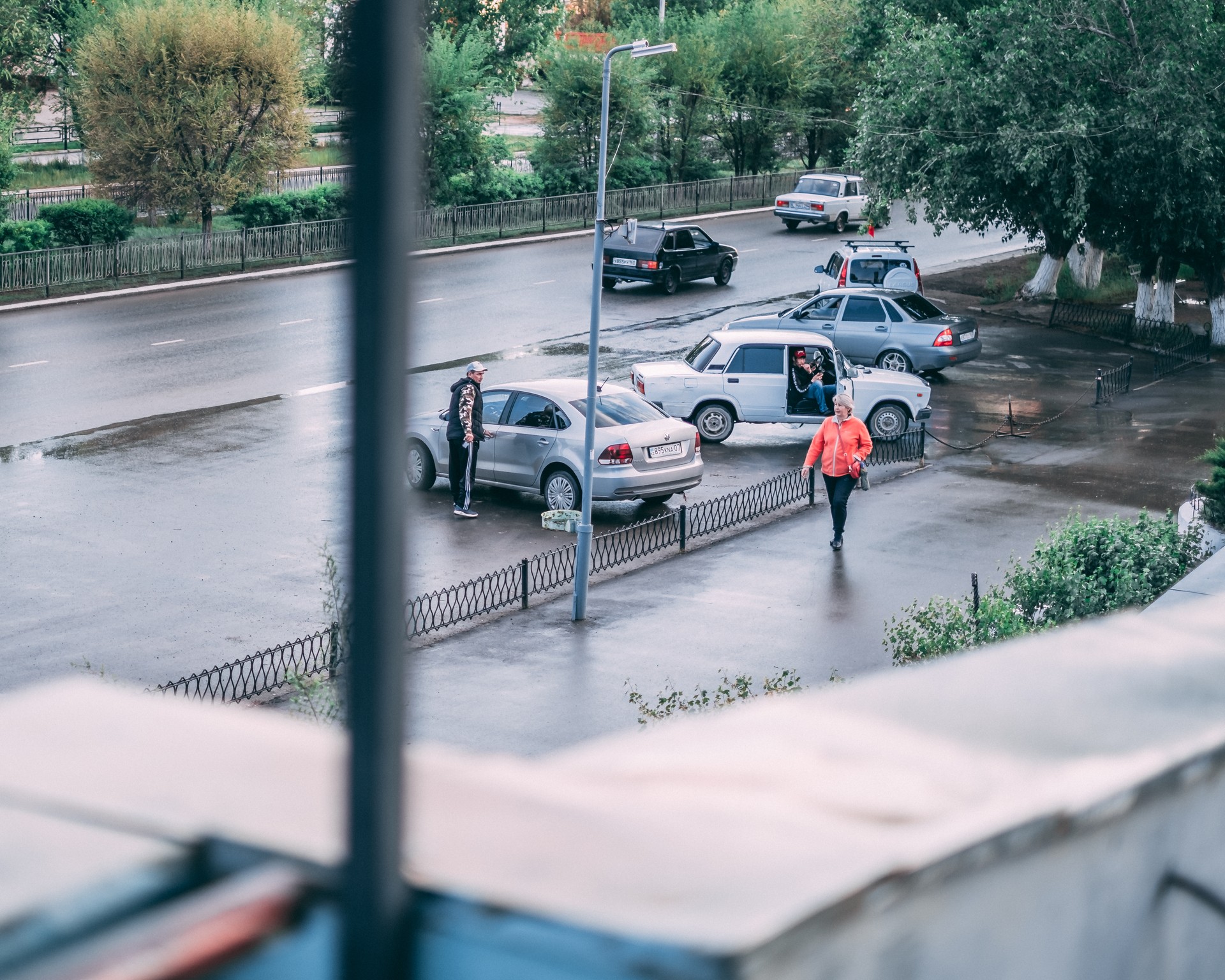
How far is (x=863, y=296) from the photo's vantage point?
26.4 m

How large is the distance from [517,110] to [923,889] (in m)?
83.6

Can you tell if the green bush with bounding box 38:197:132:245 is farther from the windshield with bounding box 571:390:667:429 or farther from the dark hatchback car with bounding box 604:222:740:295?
the windshield with bounding box 571:390:667:429

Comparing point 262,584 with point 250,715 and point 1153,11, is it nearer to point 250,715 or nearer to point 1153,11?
point 250,715

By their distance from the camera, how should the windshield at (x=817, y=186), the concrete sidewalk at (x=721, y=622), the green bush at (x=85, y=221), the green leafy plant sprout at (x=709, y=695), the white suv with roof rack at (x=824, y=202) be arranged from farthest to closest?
the windshield at (x=817, y=186) → the white suv with roof rack at (x=824, y=202) → the green bush at (x=85, y=221) → the concrete sidewalk at (x=721, y=622) → the green leafy plant sprout at (x=709, y=695)

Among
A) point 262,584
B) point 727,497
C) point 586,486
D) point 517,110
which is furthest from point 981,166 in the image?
point 517,110

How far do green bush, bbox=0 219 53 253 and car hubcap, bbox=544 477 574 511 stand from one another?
18.5 m

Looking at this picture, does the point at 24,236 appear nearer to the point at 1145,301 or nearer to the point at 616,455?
the point at 616,455

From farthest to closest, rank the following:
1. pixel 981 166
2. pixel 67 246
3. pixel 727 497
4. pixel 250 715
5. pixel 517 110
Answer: pixel 517 110 < pixel 67 246 < pixel 981 166 < pixel 727 497 < pixel 250 715

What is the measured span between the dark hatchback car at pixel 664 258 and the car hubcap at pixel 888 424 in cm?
1326

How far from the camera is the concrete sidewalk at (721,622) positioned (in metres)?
11.7

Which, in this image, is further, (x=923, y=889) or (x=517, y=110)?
(x=517, y=110)

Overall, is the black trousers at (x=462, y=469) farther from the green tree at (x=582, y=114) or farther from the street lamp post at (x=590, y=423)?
the green tree at (x=582, y=114)

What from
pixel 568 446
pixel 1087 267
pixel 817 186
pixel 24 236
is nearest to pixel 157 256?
pixel 24 236

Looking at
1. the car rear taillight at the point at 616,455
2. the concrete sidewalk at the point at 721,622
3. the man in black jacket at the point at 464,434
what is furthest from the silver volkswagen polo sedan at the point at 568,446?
the concrete sidewalk at the point at 721,622
